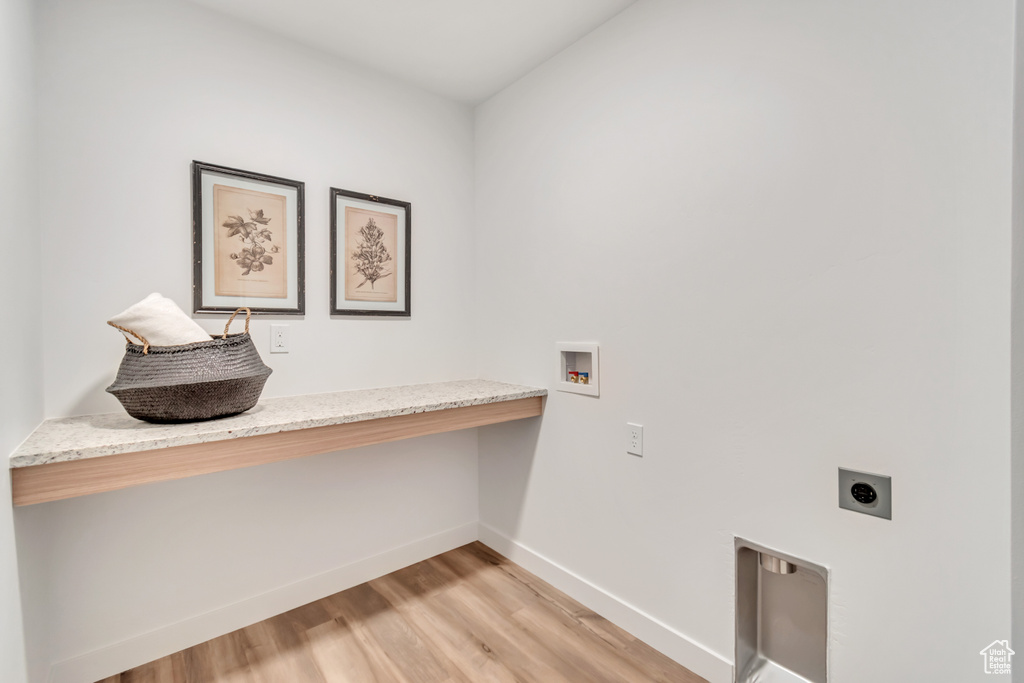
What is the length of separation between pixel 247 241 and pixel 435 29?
1.10 metres

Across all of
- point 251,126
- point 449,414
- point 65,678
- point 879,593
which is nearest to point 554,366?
point 449,414

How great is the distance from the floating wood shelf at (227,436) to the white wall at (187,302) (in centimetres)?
17

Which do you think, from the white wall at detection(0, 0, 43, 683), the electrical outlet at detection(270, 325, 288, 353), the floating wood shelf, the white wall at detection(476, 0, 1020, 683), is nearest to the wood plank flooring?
the white wall at detection(476, 0, 1020, 683)

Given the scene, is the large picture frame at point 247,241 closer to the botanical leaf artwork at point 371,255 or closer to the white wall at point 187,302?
the white wall at point 187,302

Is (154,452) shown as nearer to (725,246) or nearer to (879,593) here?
(725,246)

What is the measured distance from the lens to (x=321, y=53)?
1.98 meters

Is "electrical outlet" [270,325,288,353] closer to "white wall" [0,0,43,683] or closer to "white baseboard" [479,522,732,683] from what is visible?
"white wall" [0,0,43,683]

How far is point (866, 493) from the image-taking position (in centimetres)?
120

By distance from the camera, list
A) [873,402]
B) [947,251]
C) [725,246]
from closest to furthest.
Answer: [947,251]
[873,402]
[725,246]

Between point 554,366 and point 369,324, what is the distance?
865 mm

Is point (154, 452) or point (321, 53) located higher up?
point (321, 53)
